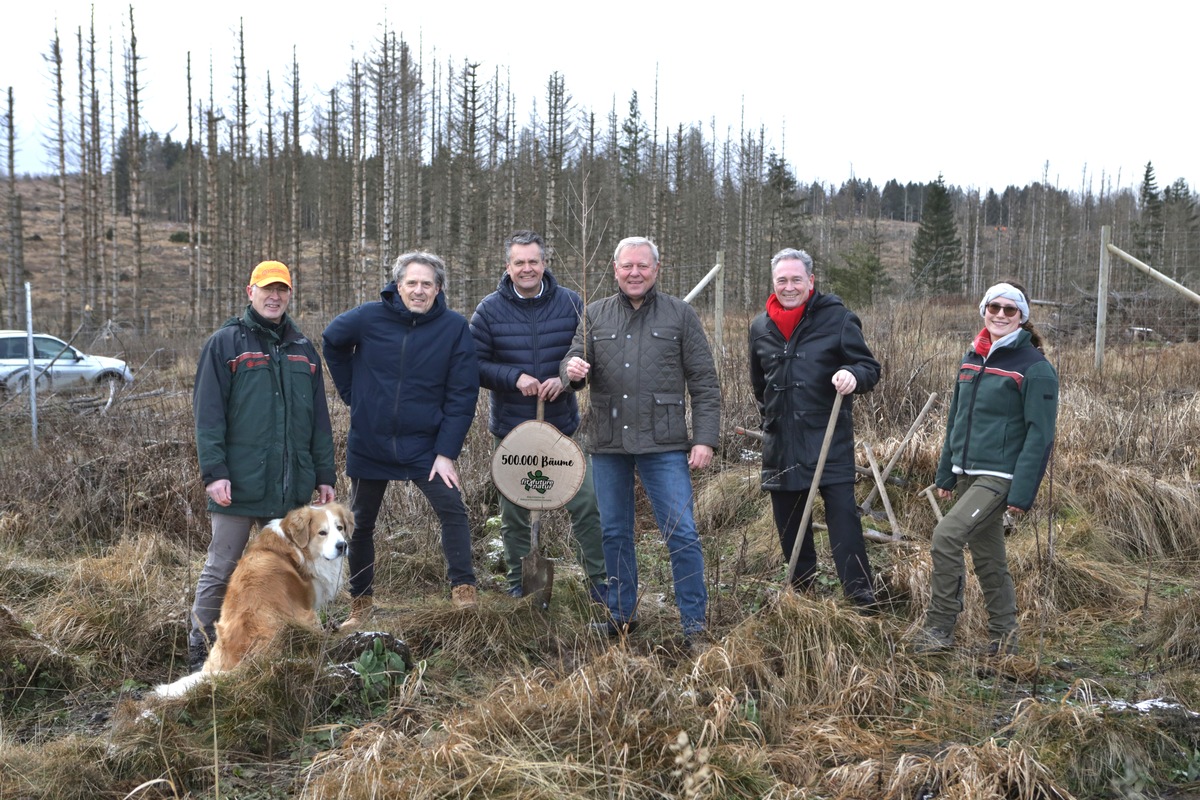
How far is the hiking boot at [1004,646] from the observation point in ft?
12.7

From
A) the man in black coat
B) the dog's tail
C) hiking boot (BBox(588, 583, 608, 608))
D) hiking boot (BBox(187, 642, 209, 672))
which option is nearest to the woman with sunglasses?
the man in black coat

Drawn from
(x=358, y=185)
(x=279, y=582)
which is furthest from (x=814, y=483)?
(x=358, y=185)

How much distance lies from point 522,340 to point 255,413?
4.30 feet

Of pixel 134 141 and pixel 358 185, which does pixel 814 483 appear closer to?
pixel 358 185

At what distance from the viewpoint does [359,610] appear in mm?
4410

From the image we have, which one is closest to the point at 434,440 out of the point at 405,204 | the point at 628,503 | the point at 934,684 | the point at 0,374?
the point at 628,503

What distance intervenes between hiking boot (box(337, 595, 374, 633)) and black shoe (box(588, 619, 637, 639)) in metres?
1.20

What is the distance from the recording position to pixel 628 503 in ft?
13.5

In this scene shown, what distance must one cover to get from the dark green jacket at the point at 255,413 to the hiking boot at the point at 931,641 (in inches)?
114

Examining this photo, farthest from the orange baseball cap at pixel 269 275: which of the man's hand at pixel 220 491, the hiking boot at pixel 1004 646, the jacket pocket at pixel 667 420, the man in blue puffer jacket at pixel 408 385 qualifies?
the hiking boot at pixel 1004 646

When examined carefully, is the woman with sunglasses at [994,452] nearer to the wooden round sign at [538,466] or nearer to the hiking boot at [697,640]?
the hiking boot at [697,640]

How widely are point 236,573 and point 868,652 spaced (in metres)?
2.70

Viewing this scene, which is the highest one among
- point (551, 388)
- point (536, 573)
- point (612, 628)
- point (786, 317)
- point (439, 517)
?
point (786, 317)

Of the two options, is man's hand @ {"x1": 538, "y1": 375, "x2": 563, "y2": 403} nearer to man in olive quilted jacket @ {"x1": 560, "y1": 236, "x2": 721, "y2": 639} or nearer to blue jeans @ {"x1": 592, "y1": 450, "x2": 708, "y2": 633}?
man in olive quilted jacket @ {"x1": 560, "y1": 236, "x2": 721, "y2": 639}
